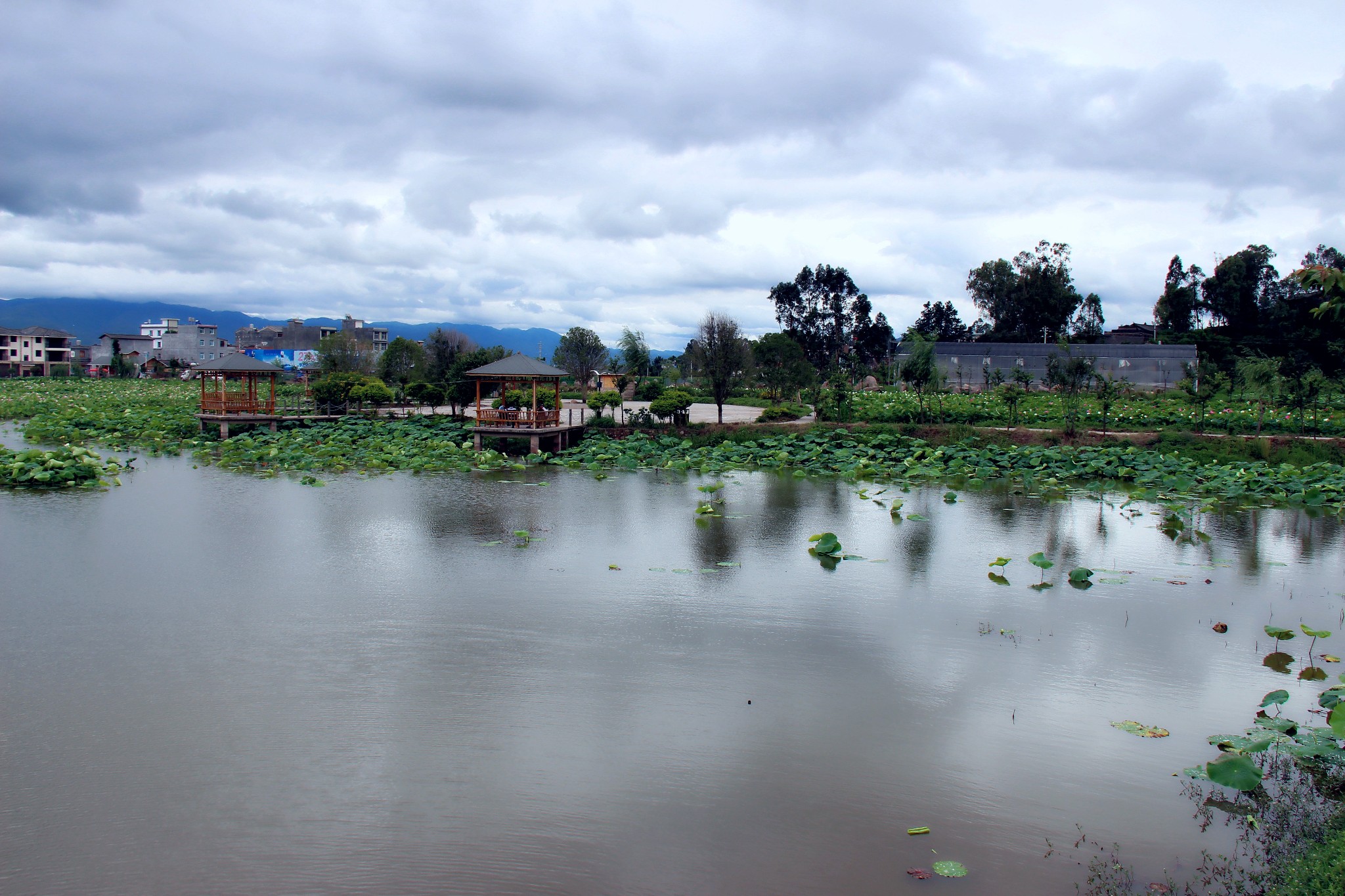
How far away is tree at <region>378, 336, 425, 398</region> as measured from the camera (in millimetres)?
37281

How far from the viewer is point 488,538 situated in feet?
42.5

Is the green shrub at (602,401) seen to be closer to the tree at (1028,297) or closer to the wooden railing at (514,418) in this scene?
the wooden railing at (514,418)

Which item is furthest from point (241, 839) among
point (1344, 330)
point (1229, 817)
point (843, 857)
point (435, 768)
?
point (1344, 330)

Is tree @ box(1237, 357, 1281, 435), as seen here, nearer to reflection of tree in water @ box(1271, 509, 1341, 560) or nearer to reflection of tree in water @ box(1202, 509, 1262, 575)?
reflection of tree in water @ box(1271, 509, 1341, 560)

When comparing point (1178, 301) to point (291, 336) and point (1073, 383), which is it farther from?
point (291, 336)

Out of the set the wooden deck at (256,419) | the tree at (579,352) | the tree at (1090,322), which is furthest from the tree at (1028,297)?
the wooden deck at (256,419)

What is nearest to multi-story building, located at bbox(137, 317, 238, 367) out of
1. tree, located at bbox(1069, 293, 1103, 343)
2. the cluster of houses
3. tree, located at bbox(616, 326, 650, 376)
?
the cluster of houses

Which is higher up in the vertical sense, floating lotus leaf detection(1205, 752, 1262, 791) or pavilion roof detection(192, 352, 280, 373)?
pavilion roof detection(192, 352, 280, 373)

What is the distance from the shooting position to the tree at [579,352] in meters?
46.3

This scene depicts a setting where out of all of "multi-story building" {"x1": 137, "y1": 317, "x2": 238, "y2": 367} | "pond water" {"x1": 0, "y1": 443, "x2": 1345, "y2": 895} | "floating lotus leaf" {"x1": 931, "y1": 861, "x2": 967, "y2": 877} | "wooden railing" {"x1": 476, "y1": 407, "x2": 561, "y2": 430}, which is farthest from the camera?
"multi-story building" {"x1": 137, "y1": 317, "x2": 238, "y2": 367}

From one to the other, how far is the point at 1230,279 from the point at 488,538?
61.1 m

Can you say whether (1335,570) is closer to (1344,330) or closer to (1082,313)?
(1344,330)

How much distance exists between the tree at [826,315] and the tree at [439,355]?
22.5m

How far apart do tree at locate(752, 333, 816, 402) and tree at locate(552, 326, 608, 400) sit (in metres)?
8.55
